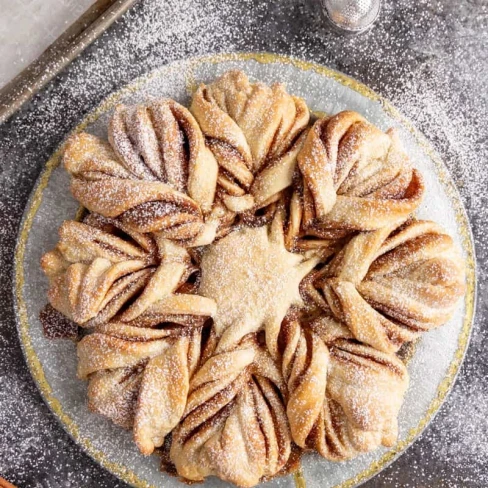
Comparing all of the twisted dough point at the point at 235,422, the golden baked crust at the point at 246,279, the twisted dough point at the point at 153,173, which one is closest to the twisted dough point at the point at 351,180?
the golden baked crust at the point at 246,279

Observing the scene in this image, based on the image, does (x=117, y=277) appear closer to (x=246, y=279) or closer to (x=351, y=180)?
(x=246, y=279)

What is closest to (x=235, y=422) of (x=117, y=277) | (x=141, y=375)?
(x=141, y=375)

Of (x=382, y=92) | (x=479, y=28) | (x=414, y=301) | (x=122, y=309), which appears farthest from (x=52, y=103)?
(x=479, y=28)

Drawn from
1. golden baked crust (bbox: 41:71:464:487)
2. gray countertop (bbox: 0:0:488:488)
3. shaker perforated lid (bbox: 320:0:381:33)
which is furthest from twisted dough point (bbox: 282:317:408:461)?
shaker perforated lid (bbox: 320:0:381:33)

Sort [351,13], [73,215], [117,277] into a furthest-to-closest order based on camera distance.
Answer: [351,13] < [73,215] < [117,277]

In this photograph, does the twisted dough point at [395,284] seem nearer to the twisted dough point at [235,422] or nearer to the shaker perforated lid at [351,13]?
Answer: the twisted dough point at [235,422]

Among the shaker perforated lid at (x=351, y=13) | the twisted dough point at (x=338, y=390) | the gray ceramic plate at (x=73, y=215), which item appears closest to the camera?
the twisted dough point at (x=338, y=390)
